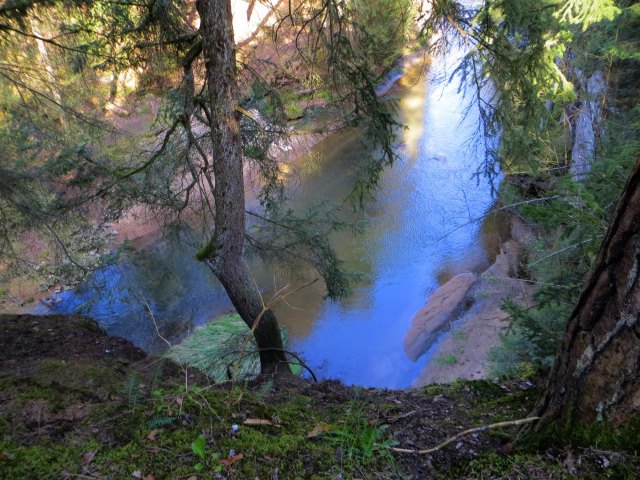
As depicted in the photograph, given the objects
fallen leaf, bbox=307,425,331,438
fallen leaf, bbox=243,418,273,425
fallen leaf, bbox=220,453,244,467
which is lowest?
fallen leaf, bbox=220,453,244,467

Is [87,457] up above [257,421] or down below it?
below

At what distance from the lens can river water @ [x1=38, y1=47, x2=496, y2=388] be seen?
8.58 m

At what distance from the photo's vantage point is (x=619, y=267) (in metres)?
1.17

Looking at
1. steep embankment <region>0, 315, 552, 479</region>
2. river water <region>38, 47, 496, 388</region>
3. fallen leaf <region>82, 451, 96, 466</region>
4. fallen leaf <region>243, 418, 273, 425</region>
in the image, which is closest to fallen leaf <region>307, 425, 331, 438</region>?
steep embankment <region>0, 315, 552, 479</region>

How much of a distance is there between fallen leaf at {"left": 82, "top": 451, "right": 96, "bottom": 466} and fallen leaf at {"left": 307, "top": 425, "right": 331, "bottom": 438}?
0.72 meters

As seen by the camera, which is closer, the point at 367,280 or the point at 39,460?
the point at 39,460

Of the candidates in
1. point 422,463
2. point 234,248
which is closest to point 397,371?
point 234,248

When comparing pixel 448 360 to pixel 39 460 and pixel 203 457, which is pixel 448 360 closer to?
pixel 203 457

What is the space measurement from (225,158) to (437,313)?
684 cm

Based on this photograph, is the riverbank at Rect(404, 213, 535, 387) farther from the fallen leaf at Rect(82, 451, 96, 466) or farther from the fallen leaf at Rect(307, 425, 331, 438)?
the fallen leaf at Rect(82, 451, 96, 466)

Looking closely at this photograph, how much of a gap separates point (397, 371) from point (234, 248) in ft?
18.2

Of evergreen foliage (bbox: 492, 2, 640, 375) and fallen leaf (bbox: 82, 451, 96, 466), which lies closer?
fallen leaf (bbox: 82, 451, 96, 466)

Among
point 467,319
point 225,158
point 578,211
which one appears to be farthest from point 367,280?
point 578,211

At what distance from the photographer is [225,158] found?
3.91 m
